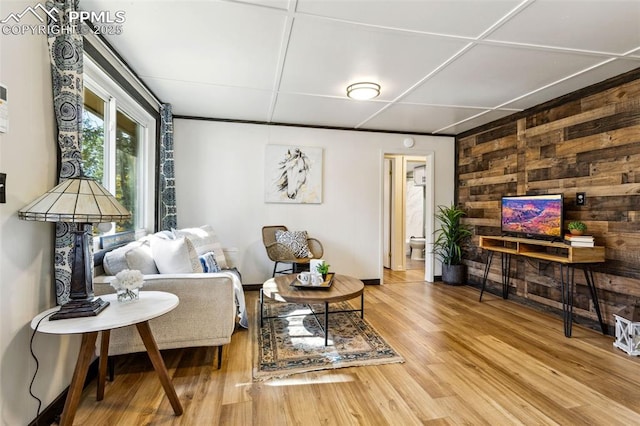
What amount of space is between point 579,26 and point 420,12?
3.56ft

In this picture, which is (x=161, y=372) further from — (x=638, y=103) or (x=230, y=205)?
(x=638, y=103)

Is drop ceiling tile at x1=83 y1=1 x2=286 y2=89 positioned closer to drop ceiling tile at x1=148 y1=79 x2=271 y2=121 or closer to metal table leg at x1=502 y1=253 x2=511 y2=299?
drop ceiling tile at x1=148 y1=79 x2=271 y2=121

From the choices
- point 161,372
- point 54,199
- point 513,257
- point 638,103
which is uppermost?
point 638,103

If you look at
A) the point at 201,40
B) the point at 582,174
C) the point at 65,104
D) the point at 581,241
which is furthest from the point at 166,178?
the point at 582,174

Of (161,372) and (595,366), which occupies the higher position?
(161,372)

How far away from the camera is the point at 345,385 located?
2037mm

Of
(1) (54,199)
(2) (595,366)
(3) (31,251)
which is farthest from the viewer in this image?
(2) (595,366)

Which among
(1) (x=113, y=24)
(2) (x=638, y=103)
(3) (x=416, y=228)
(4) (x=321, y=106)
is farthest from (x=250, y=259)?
(3) (x=416, y=228)

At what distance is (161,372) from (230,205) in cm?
286

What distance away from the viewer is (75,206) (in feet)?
4.77

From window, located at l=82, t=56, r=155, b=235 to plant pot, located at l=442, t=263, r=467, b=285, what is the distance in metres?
4.15

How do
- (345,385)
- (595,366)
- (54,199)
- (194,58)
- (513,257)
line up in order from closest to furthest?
(54,199) < (345,385) < (595,366) < (194,58) < (513,257)

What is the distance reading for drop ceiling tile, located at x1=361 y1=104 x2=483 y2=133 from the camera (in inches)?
148

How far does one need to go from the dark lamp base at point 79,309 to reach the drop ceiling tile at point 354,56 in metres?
2.01
